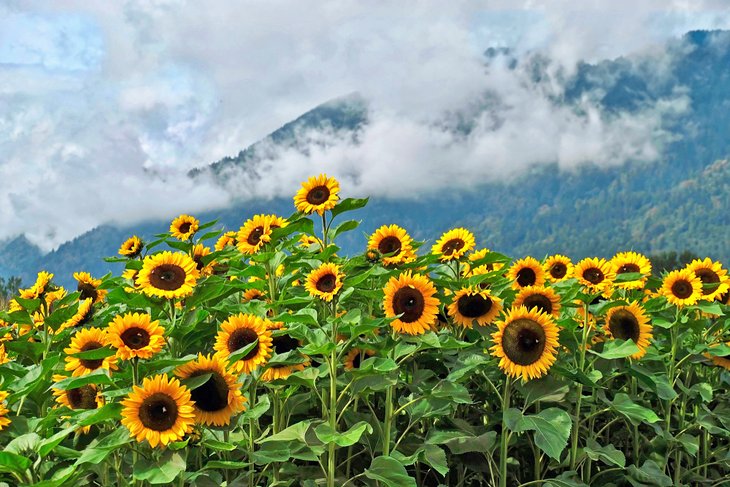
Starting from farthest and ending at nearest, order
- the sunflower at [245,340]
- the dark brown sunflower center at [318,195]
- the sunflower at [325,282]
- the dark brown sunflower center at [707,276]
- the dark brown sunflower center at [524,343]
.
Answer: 1. the dark brown sunflower center at [707,276]
2. the dark brown sunflower center at [318,195]
3. the dark brown sunflower center at [524,343]
4. the sunflower at [325,282]
5. the sunflower at [245,340]

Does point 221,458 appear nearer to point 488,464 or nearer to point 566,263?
point 488,464

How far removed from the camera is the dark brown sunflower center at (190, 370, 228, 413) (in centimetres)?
321

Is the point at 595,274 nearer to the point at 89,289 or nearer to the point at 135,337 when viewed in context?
the point at 135,337

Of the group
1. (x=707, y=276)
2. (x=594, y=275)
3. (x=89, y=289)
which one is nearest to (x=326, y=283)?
(x=594, y=275)

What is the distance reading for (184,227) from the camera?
5371 millimetres

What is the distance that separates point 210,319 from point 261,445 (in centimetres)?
90

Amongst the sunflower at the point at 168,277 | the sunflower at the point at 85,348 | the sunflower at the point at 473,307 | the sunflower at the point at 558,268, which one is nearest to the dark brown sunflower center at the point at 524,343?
the sunflower at the point at 473,307

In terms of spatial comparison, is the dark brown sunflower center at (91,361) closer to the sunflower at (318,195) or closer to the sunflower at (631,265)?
the sunflower at (318,195)

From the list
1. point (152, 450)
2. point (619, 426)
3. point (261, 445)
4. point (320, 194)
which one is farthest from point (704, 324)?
point (152, 450)

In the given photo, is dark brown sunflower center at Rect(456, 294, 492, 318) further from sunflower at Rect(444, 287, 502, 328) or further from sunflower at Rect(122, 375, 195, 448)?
sunflower at Rect(122, 375, 195, 448)

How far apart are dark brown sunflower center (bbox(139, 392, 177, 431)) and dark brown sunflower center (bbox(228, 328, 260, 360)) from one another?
24.5 inches

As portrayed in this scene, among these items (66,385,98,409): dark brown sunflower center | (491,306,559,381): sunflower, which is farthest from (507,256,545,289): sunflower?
(66,385,98,409): dark brown sunflower center

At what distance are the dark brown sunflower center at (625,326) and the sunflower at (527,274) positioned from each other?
0.56m

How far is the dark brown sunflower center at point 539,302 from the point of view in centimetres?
442
